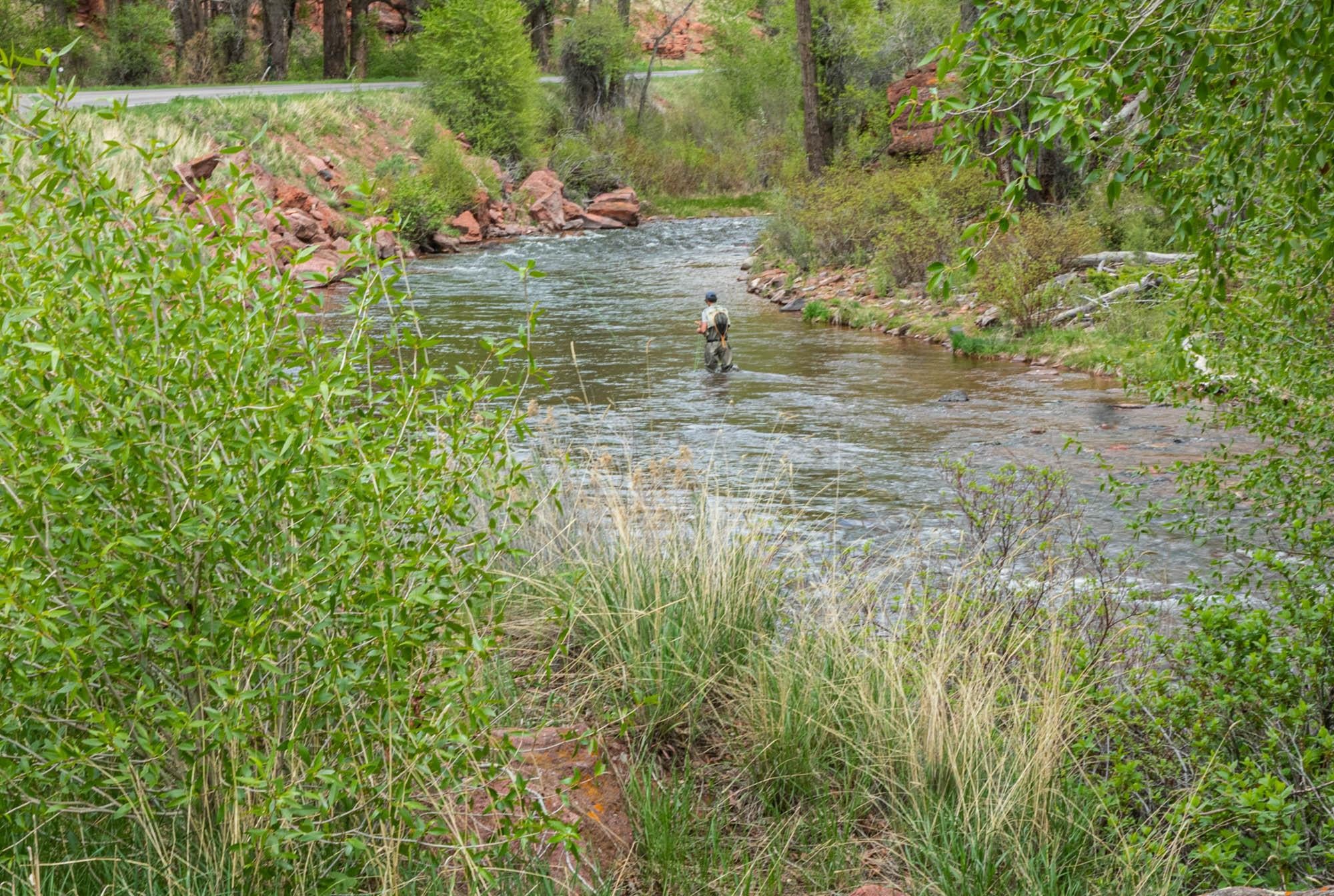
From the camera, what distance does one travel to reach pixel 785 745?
4.50 meters

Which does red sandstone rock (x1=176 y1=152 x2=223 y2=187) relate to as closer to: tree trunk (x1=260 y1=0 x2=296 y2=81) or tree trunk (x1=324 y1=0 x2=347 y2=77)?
tree trunk (x1=260 y1=0 x2=296 y2=81)

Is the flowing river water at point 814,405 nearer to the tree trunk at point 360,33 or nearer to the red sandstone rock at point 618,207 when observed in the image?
the red sandstone rock at point 618,207

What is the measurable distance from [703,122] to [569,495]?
4190 centimetres

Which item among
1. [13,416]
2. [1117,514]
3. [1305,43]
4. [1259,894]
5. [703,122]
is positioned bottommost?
[1117,514]

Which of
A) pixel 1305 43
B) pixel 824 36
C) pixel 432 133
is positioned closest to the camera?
pixel 1305 43

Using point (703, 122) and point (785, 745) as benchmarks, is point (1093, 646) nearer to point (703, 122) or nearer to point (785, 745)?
point (785, 745)

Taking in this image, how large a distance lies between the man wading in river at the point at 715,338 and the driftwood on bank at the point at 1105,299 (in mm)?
4536

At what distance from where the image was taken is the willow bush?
9.69 feet

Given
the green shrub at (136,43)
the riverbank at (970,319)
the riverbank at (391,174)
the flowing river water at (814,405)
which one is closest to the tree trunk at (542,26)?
the riverbank at (391,174)

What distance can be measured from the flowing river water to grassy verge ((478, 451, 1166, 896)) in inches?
28.6

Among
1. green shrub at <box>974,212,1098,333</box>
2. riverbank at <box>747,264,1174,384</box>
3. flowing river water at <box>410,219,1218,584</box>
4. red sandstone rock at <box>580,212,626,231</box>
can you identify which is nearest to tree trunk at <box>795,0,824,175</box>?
riverbank at <box>747,264,1174,384</box>

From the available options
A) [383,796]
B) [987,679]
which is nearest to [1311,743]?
[987,679]

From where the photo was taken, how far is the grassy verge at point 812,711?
392cm

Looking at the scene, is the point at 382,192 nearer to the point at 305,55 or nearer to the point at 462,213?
the point at 462,213
